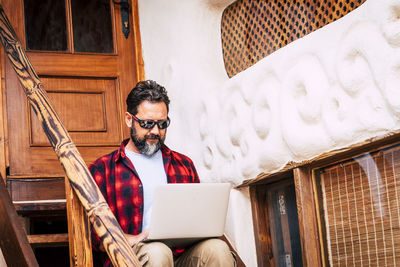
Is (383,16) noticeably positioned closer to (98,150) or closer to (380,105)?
(380,105)

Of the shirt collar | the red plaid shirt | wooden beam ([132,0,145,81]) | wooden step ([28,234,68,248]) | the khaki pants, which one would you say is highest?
wooden beam ([132,0,145,81])

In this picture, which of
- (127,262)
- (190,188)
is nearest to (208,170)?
(190,188)

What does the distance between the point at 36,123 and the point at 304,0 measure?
1847 millimetres

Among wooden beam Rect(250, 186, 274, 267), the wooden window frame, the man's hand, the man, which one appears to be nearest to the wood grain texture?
the wooden window frame

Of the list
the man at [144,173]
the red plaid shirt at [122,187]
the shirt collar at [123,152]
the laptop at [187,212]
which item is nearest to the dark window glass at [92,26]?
the man at [144,173]

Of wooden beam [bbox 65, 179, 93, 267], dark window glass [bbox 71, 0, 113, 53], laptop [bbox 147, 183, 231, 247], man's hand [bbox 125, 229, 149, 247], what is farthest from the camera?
dark window glass [bbox 71, 0, 113, 53]

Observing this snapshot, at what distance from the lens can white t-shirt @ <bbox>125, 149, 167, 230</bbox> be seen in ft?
10.1

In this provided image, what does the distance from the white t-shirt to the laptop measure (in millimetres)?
348

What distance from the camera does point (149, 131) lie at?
10.5ft

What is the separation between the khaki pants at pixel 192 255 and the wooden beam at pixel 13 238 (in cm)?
44

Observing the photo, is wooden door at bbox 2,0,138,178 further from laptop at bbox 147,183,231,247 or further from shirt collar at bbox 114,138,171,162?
laptop at bbox 147,183,231,247

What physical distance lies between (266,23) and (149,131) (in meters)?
0.87

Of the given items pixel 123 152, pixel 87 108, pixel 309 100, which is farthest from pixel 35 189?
pixel 309 100

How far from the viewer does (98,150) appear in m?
4.16
